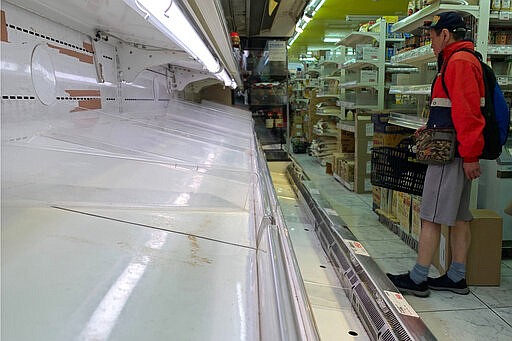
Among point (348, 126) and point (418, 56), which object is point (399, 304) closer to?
point (418, 56)

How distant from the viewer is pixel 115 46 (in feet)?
6.91

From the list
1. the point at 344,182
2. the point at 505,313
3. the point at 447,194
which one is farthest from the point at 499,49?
the point at 344,182

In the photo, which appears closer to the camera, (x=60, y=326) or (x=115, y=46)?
(x=60, y=326)

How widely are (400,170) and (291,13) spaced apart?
19.6 feet

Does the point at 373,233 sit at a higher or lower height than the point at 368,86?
lower

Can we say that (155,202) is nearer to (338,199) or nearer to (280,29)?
(338,199)

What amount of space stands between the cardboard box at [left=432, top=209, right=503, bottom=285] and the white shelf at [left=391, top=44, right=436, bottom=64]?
1.24 m

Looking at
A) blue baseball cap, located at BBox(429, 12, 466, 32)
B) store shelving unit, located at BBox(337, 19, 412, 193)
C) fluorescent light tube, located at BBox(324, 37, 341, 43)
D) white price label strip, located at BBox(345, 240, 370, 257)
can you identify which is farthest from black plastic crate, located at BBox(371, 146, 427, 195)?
fluorescent light tube, located at BBox(324, 37, 341, 43)

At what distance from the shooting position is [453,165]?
2.38m

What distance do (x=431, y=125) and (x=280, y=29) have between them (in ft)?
22.2

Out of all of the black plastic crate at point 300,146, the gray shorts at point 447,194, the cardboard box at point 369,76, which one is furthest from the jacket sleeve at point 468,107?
the black plastic crate at point 300,146

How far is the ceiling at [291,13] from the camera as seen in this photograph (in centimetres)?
698

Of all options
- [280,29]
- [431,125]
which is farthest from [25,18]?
[280,29]

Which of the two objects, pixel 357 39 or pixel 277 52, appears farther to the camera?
pixel 277 52
